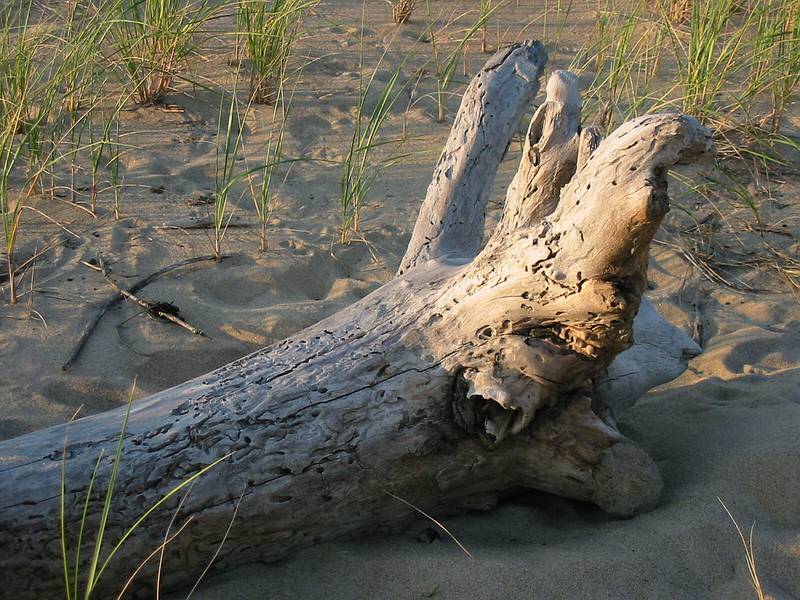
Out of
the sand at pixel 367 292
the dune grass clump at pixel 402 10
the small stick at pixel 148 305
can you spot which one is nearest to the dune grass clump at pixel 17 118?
the sand at pixel 367 292

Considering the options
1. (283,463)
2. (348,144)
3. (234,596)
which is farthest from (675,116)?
(348,144)

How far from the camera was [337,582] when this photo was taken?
2.25m

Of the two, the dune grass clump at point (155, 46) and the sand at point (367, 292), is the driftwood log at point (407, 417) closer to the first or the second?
the sand at point (367, 292)

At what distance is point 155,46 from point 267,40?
54cm

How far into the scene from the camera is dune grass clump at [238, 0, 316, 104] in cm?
453

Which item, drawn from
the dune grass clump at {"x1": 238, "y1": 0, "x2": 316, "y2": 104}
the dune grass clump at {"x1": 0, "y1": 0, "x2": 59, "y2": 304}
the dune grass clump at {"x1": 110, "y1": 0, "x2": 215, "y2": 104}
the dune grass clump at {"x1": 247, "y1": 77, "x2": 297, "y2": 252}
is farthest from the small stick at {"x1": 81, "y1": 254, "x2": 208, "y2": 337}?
the dune grass clump at {"x1": 238, "y1": 0, "x2": 316, "y2": 104}

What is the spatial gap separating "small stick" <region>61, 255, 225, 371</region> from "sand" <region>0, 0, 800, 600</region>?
3cm

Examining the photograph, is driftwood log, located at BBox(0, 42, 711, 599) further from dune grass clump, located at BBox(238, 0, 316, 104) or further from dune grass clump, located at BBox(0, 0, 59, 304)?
dune grass clump, located at BBox(238, 0, 316, 104)

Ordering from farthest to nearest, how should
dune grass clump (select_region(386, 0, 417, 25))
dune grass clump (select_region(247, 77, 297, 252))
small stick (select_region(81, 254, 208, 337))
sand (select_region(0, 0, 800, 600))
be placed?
dune grass clump (select_region(386, 0, 417, 25)), dune grass clump (select_region(247, 77, 297, 252)), small stick (select_region(81, 254, 208, 337)), sand (select_region(0, 0, 800, 600))

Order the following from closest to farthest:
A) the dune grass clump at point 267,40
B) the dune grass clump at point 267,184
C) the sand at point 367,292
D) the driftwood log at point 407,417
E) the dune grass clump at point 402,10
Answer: the driftwood log at point 407,417 → the sand at point 367,292 → the dune grass clump at point 267,184 → the dune grass clump at point 267,40 → the dune grass clump at point 402,10

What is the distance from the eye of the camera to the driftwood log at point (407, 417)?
214cm

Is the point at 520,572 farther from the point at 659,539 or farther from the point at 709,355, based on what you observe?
the point at 709,355

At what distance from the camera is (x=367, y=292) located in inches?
145

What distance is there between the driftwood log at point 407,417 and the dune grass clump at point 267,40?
2.33m
